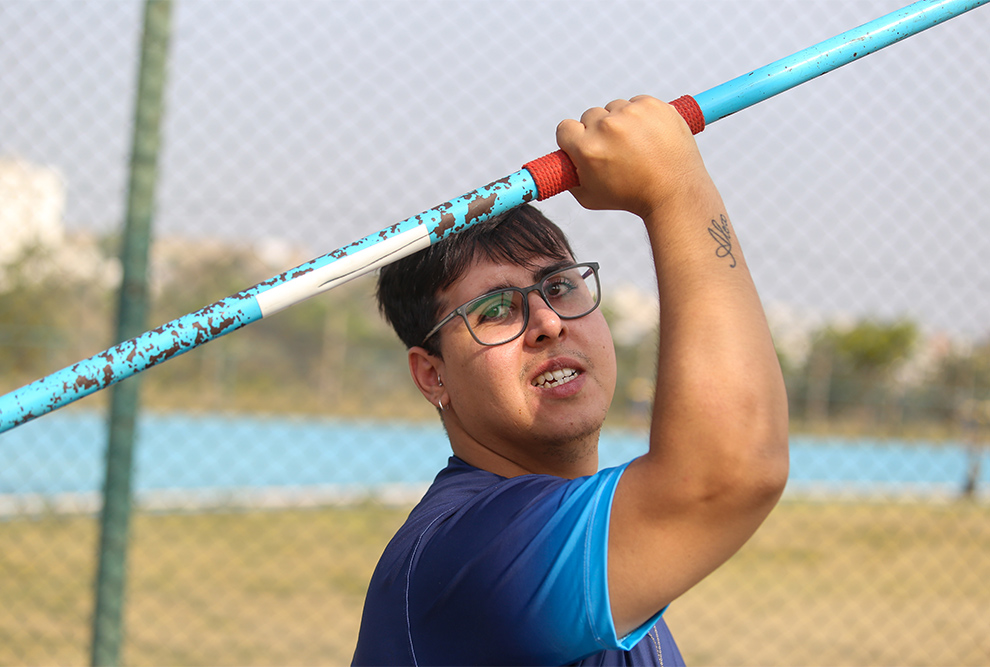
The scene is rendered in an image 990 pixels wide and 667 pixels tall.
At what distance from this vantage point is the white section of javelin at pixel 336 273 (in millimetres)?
1056

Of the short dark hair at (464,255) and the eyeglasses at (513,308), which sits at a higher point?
the short dark hair at (464,255)

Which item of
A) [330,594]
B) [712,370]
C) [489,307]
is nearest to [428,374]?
[489,307]

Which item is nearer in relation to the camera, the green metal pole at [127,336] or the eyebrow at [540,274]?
the eyebrow at [540,274]

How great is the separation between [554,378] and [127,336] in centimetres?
178

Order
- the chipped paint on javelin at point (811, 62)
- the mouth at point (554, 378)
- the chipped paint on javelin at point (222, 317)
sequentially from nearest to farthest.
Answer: the chipped paint on javelin at point (222, 317) < the chipped paint on javelin at point (811, 62) < the mouth at point (554, 378)

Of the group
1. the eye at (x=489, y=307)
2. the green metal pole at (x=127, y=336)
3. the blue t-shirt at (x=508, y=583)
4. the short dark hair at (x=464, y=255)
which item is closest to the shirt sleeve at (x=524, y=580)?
the blue t-shirt at (x=508, y=583)

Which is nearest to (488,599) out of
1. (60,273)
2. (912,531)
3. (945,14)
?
(945,14)

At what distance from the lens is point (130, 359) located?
41.5 inches

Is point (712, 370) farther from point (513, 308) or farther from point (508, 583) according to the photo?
point (513, 308)

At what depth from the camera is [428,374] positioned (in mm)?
1499

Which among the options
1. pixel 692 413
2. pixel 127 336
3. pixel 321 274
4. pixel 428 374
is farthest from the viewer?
pixel 127 336

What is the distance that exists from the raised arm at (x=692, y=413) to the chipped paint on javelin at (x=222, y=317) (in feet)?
0.92

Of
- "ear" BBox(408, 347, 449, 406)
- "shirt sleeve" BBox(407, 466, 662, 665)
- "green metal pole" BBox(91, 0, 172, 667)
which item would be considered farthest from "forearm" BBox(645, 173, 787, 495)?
"green metal pole" BBox(91, 0, 172, 667)

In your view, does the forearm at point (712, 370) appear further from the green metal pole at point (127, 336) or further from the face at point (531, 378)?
the green metal pole at point (127, 336)
